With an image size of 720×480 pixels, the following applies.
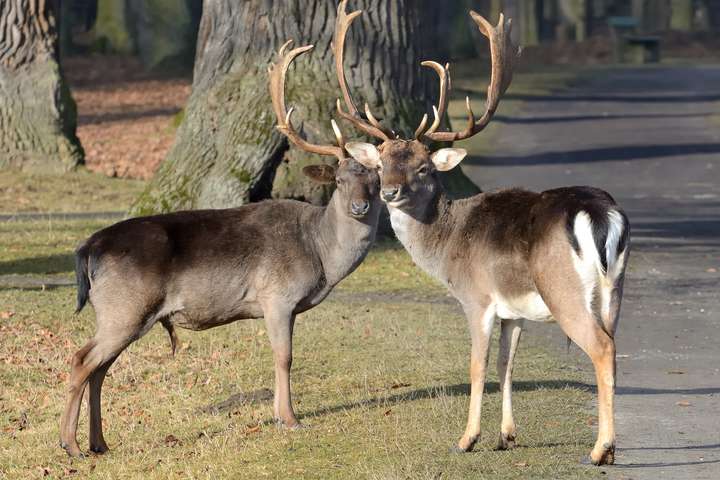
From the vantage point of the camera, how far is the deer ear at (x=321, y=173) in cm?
1085

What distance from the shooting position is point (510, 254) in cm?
878

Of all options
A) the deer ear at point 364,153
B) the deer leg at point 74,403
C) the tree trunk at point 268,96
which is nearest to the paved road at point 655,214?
the deer ear at point 364,153

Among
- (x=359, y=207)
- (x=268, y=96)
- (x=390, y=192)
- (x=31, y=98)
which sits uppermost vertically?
(x=390, y=192)

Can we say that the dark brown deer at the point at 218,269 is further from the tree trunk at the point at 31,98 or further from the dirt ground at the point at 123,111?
the dirt ground at the point at 123,111

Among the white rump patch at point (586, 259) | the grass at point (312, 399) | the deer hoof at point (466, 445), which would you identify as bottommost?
the grass at point (312, 399)

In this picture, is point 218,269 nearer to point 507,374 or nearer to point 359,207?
point 359,207

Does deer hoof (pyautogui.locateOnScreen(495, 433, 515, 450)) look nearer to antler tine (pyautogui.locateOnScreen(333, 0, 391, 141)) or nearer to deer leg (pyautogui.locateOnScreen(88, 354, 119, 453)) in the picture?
antler tine (pyautogui.locateOnScreen(333, 0, 391, 141))

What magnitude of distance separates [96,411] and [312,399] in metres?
1.77

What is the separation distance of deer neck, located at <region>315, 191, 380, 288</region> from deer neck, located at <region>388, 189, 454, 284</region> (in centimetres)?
70

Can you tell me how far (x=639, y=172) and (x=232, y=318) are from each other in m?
16.1

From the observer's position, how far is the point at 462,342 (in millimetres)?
12711

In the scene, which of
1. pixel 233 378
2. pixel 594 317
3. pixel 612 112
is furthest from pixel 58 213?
pixel 612 112

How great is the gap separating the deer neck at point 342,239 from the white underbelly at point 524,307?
1759mm

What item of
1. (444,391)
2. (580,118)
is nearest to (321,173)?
(444,391)
